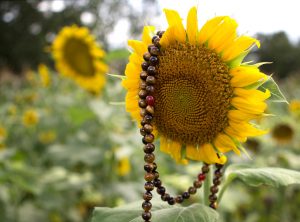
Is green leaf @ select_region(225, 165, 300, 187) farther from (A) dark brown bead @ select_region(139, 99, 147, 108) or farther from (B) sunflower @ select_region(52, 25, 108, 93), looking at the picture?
(B) sunflower @ select_region(52, 25, 108, 93)

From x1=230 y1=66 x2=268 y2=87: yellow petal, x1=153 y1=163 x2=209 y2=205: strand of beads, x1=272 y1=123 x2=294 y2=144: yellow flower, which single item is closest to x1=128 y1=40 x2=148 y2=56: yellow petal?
x1=230 y1=66 x2=268 y2=87: yellow petal

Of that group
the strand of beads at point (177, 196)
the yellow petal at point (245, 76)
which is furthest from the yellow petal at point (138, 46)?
the strand of beads at point (177, 196)

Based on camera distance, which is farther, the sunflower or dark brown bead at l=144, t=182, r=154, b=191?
the sunflower

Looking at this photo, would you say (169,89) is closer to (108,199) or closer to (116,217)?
(116,217)

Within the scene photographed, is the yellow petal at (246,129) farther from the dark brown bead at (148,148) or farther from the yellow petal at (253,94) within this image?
the dark brown bead at (148,148)

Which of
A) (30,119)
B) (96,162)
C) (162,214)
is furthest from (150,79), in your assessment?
(30,119)

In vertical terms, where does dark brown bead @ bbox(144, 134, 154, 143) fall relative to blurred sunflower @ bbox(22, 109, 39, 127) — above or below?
above

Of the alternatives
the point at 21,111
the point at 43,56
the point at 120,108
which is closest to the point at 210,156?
the point at 120,108
